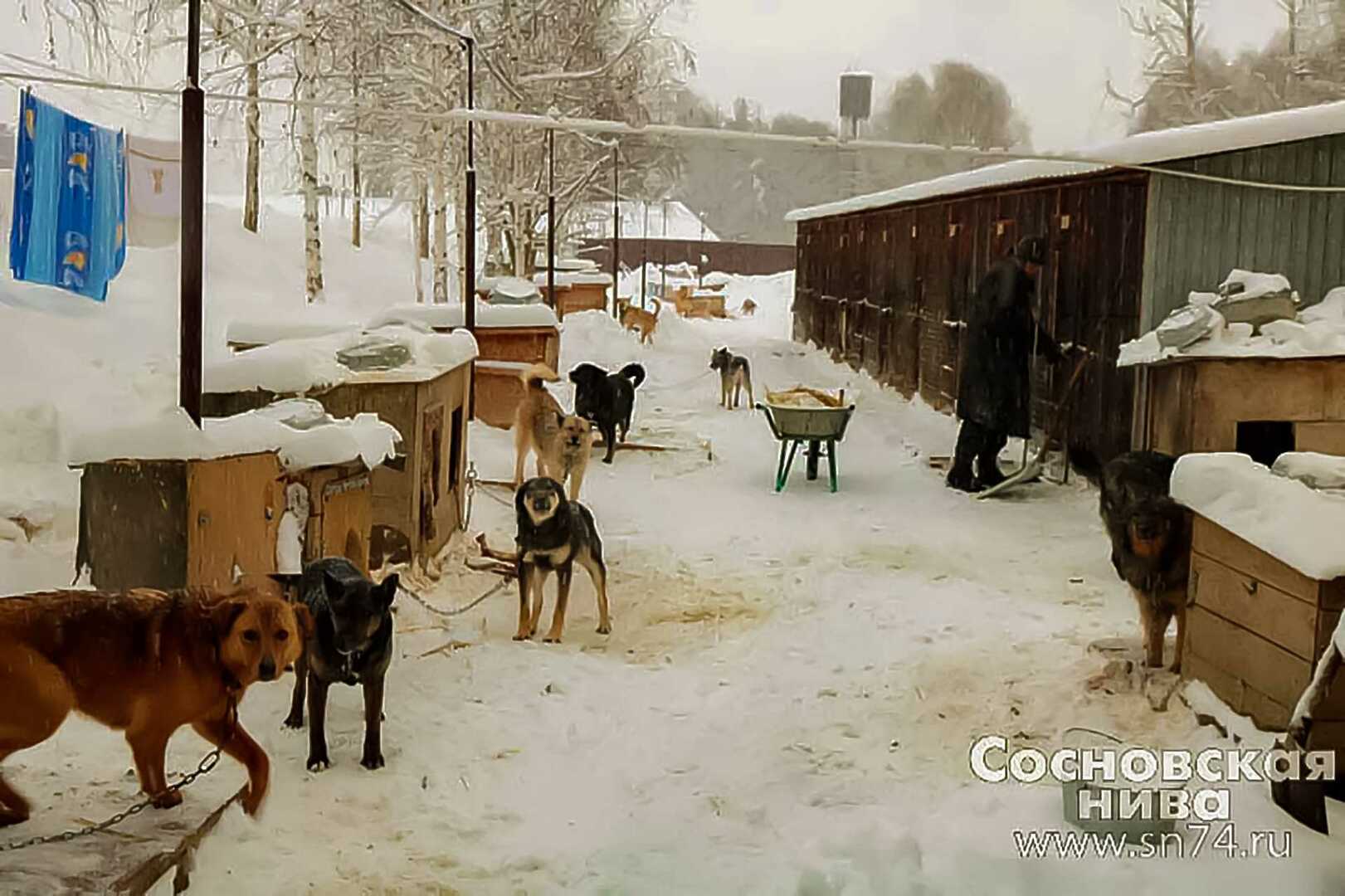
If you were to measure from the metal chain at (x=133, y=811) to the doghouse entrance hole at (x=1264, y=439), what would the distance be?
5.14 m

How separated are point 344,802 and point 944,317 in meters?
10.1

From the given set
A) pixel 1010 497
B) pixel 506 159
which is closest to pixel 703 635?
pixel 1010 497

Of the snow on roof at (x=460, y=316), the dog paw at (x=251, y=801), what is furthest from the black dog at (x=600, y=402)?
the dog paw at (x=251, y=801)

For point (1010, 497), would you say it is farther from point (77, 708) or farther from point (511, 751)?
point (77, 708)

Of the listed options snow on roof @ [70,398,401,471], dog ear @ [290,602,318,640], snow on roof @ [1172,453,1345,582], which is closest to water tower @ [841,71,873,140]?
snow on roof @ [1172,453,1345,582]

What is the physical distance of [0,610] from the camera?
2.62 metres

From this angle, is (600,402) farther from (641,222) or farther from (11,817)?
(641,222)

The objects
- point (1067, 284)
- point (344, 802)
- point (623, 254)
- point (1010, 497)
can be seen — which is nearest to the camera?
point (344, 802)

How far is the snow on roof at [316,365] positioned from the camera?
5.01m

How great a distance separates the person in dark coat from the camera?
8.26 metres

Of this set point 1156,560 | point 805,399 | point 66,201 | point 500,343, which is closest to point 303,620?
point 1156,560

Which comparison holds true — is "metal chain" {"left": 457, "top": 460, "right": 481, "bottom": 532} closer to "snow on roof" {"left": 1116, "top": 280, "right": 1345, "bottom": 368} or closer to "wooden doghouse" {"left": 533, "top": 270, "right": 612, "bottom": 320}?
"snow on roof" {"left": 1116, "top": 280, "right": 1345, "bottom": 368}

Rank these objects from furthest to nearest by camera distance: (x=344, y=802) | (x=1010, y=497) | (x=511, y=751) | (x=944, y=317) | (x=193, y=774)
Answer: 1. (x=944, y=317)
2. (x=1010, y=497)
3. (x=511, y=751)
4. (x=344, y=802)
5. (x=193, y=774)

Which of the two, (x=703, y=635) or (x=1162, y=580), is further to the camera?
(x=703, y=635)
